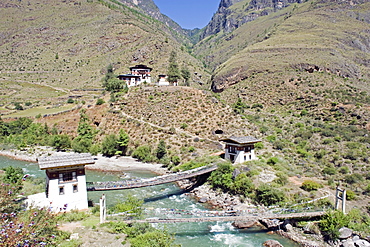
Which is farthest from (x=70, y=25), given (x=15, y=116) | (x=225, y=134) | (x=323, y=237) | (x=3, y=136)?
(x=323, y=237)

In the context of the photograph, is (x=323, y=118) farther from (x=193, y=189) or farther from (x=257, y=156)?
(x=193, y=189)

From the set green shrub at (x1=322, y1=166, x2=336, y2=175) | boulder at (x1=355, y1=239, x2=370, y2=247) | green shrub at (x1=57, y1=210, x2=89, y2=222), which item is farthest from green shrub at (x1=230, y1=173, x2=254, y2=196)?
green shrub at (x1=57, y1=210, x2=89, y2=222)

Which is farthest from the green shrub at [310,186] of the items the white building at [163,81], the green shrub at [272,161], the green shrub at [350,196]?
the white building at [163,81]

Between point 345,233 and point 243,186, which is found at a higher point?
point 243,186

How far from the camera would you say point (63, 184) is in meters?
20.0

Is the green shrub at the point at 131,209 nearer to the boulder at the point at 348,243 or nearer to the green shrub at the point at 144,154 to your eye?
the boulder at the point at 348,243

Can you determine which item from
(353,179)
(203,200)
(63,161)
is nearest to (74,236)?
(63,161)

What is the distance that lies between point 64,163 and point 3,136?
1757 inches

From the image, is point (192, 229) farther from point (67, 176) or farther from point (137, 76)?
point (137, 76)

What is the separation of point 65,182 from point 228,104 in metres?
51.2

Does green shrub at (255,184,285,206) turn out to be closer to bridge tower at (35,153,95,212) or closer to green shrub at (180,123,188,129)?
bridge tower at (35,153,95,212)

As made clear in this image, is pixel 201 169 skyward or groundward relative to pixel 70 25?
groundward

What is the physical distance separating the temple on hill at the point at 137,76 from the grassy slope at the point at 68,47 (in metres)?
22.0

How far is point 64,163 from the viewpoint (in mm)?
19922
